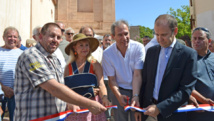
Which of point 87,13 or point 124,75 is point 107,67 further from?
point 87,13

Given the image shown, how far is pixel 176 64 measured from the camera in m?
2.40

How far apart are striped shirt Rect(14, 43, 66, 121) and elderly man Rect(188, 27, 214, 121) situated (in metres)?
2.14

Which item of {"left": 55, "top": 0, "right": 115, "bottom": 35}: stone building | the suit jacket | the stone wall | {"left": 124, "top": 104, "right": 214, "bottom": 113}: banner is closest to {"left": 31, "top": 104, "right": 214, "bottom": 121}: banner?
{"left": 124, "top": 104, "right": 214, "bottom": 113}: banner

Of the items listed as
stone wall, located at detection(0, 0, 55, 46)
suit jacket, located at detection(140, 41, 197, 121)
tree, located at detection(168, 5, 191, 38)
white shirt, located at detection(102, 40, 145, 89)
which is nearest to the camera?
suit jacket, located at detection(140, 41, 197, 121)

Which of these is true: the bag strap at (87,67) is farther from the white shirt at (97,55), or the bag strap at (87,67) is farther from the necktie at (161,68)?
the white shirt at (97,55)

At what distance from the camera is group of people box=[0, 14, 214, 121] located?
7.24ft

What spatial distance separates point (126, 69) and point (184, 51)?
1.00m

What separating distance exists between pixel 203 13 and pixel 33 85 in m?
12.3

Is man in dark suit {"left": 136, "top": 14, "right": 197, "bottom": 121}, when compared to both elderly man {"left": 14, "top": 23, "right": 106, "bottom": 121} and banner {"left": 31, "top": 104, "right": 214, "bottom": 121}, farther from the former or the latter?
elderly man {"left": 14, "top": 23, "right": 106, "bottom": 121}

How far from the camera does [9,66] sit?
13.7 feet

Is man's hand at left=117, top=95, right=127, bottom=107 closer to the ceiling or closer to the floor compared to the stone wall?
closer to the floor

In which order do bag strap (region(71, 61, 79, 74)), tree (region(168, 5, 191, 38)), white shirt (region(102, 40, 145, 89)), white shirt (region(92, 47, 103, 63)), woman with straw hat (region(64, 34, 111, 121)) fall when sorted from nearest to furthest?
woman with straw hat (region(64, 34, 111, 121)), bag strap (region(71, 61, 79, 74)), white shirt (region(102, 40, 145, 89)), white shirt (region(92, 47, 103, 63)), tree (region(168, 5, 191, 38))

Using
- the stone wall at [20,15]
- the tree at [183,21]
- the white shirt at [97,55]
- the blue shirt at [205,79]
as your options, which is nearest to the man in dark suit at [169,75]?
the blue shirt at [205,79]

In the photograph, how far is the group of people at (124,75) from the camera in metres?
2.21
